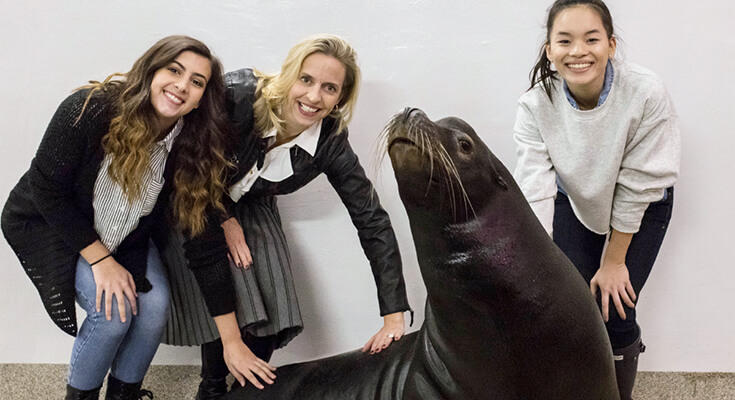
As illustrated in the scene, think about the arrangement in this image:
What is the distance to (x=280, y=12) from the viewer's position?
7.19ft

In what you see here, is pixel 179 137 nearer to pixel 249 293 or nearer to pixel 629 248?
pixel 249 293

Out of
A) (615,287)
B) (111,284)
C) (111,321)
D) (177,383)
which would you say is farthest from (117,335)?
(615,287)

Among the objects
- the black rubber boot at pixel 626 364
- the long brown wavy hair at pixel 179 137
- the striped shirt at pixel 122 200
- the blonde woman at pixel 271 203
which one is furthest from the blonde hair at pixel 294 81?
the black rubber boot at pixel 626 364

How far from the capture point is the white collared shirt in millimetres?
1925

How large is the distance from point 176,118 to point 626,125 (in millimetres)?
1206

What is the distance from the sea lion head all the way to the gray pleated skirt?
852 millimetres

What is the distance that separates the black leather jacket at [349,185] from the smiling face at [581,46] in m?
0.65

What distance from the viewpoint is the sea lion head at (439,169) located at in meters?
1.28

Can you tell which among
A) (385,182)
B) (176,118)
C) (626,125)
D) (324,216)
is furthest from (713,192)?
(176,118)

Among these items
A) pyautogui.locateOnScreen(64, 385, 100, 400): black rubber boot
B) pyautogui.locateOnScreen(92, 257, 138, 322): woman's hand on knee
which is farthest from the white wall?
pyautogui.locateOnScreen(64, 385, 100, 400): black rubber boot

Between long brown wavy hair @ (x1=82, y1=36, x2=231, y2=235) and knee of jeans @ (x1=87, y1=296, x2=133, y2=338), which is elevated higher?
long brown wavy hair @ (x1=82, y1=36, x2=231, y2=235)

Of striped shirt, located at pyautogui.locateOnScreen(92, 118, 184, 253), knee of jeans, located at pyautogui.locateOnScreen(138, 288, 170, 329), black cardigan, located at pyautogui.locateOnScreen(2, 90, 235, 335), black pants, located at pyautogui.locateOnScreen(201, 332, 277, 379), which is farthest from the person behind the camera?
black pants, located at pyautogui.locateOnScreen(201, 332, 277, 379)

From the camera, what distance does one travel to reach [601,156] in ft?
6.12

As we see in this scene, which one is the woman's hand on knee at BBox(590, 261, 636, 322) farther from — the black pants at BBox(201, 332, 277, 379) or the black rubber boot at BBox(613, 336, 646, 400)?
the black pants at BBox(201, 332, 277, 379)
